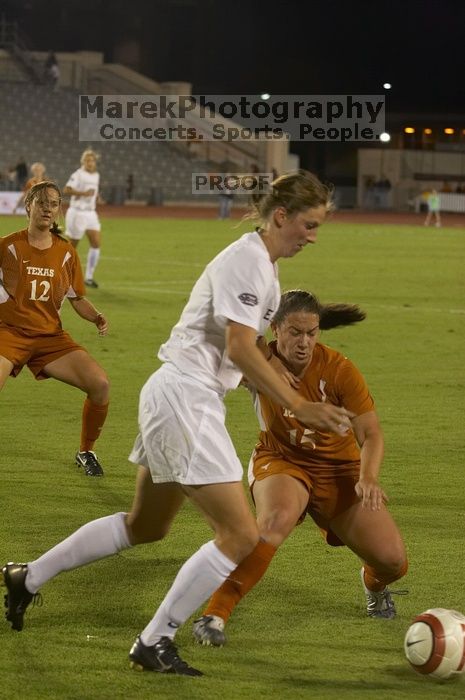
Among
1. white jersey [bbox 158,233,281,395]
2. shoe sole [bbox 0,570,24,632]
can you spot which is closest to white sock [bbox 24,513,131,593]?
shoe sole [bbox 0,570,24,632]

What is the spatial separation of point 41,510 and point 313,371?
242 centimetres

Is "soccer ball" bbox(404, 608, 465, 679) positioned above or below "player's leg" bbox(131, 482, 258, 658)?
below

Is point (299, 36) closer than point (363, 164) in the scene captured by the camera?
No

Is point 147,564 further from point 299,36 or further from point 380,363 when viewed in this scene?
point 299,36

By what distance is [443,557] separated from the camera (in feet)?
22.2

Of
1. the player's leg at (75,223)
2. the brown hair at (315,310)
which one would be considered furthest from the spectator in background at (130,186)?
the brown hair at (315,310)

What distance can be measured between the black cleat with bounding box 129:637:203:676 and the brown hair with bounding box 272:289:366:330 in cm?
147

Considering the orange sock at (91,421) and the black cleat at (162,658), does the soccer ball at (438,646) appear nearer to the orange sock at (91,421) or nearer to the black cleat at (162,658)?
the black cleat at (162,658)

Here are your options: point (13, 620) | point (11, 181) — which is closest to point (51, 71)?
point (11, 181)

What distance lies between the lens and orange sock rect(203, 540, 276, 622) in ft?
17.9

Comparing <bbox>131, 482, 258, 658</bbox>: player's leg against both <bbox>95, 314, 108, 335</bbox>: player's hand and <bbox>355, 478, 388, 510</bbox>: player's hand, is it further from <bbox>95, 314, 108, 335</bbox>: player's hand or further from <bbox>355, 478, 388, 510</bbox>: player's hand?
<bbox>95, 314, 108, 335</bbox>: player's hand

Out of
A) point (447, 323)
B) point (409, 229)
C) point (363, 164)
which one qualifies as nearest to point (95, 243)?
point (447, 323)

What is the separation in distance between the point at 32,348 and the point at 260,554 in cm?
342

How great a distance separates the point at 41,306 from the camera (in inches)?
337
